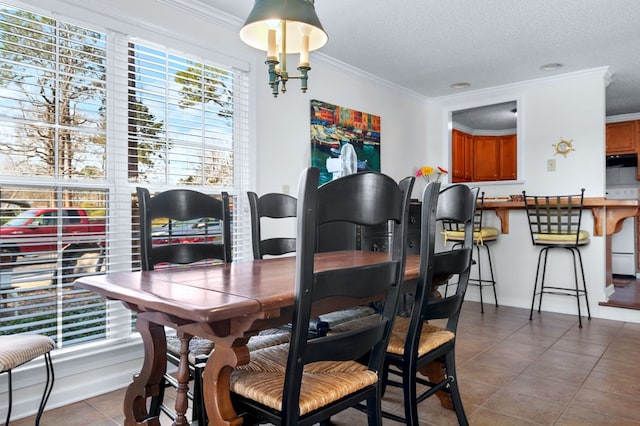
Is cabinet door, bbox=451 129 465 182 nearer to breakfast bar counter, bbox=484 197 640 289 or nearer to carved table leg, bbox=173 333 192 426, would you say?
breakfast bar counter, bbox=484 197 640 289

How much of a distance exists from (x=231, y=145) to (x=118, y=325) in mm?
1454

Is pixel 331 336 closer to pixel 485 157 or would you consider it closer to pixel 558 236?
pixel 558 236

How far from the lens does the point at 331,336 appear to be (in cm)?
118

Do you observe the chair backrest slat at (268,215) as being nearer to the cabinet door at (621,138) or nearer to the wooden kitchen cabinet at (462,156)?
the wooden kitchen cabinet at (462,156)

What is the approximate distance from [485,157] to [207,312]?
23.5ft

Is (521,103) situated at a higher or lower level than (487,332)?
higher

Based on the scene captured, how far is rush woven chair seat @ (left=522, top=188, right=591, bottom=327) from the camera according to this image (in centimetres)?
396

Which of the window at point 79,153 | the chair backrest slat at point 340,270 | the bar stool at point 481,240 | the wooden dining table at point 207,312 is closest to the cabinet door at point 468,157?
the bar stool at point 481,240

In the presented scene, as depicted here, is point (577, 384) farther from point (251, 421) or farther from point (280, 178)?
point (280, 178)

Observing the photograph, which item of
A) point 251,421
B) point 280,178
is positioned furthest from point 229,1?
point 251,421

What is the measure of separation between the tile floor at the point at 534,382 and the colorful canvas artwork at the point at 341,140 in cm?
179

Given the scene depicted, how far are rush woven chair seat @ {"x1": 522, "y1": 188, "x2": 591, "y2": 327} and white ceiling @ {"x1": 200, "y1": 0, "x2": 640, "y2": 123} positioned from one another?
1.27m

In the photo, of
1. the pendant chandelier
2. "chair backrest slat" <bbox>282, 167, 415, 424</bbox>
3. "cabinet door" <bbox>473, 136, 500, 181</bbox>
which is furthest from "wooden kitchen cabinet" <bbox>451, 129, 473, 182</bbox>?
"chair backrest slat" <bbox>282, 167, 415, 424</bbox>

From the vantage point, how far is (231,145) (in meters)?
3.22
